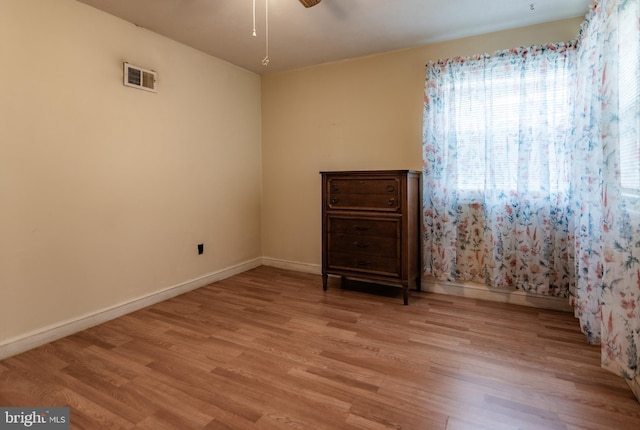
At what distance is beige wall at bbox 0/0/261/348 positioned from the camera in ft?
6.70

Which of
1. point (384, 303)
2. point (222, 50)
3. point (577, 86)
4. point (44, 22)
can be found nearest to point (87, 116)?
point (44, 22)

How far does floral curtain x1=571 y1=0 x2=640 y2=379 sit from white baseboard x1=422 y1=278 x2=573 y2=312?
0.61m

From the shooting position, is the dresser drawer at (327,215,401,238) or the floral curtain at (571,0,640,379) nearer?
the floral curtain at (571,0,640,379)

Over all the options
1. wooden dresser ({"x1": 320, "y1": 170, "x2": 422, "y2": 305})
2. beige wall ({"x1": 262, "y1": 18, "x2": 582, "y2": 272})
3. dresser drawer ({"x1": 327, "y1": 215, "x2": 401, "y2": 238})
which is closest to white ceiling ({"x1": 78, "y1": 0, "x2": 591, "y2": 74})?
beige wall ({"x1": 262, "y1": 18, "x2": 582, "y2": 272})

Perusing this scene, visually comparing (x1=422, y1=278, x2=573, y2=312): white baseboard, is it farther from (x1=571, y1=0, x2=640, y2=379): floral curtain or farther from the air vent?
the air vent

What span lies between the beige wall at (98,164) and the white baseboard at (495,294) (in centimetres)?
224

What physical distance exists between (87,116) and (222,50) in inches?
56.3

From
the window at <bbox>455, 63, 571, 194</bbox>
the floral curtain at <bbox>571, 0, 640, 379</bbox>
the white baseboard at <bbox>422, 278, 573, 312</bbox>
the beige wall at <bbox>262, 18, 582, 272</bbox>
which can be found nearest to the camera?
the floral curtain at <bbox>571, 0, 640, 379</bbox>

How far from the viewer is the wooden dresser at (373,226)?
9.15 feet

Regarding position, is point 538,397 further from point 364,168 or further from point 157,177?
point 157,177

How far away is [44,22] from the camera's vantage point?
2.13 metres

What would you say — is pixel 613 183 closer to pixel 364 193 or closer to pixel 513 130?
pixel 513 130

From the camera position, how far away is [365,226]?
9.66 feet

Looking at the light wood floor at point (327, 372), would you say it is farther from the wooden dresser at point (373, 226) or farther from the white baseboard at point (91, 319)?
the wooden dresser at point (373, 226)
